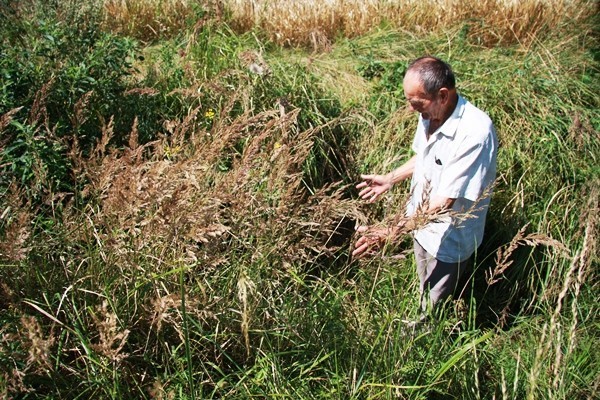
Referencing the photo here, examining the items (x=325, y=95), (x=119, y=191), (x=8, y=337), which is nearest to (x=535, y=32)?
(x=325, y=95)

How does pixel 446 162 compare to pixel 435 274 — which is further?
pixel 435 274

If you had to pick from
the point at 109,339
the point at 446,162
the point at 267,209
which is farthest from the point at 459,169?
the point at 109,339

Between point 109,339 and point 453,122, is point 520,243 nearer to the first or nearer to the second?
point 453,122

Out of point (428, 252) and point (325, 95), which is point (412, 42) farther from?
point (428, 252)

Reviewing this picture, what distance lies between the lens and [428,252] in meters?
3.58

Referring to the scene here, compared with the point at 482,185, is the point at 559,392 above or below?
below

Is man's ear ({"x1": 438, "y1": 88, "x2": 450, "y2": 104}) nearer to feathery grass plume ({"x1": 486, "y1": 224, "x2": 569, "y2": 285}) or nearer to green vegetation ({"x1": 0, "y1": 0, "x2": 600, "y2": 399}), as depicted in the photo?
green vegetation ({"x1": 0, "y1": 0, "x2": 600, "y2": 399})

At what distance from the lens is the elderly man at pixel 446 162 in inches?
127

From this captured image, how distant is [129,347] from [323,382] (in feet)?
2.67

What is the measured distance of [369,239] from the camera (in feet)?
8.85

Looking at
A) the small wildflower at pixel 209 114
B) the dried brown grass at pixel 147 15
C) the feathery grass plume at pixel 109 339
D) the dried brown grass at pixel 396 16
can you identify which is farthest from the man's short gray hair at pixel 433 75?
the dried brown grass at pixel 147 15


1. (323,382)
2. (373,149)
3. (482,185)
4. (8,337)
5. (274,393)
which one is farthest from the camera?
(373,149)

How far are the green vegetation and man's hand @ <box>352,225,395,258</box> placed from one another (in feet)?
0.32

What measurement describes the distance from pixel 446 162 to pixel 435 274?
724 mm
